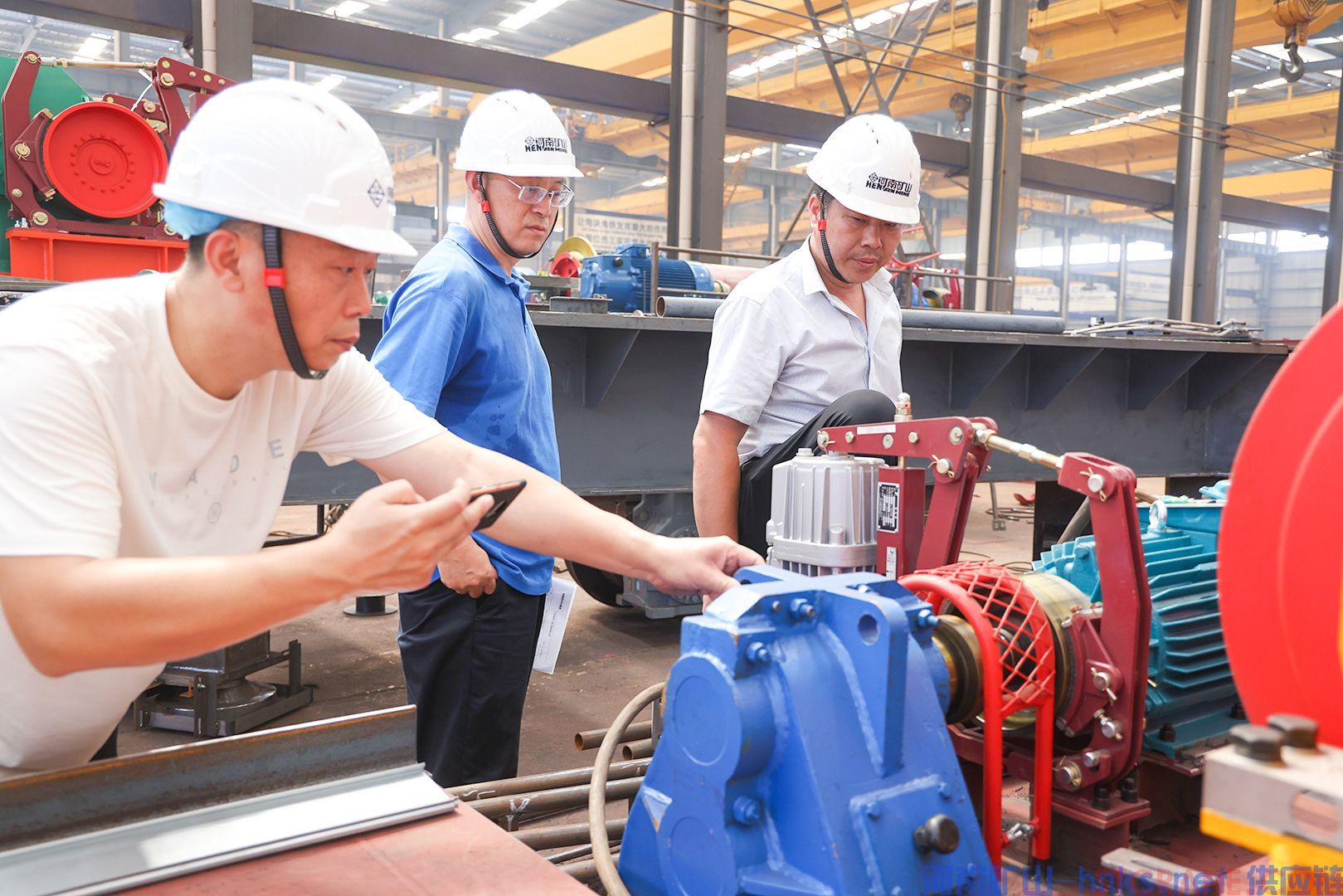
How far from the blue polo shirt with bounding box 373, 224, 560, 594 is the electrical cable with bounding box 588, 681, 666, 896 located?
0.60 metres

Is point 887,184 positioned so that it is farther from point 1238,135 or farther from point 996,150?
point 1238,135

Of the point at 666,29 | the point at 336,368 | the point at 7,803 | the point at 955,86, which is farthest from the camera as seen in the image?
the point at 955,86

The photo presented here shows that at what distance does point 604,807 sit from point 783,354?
107 centimetres

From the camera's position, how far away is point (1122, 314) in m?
15.4

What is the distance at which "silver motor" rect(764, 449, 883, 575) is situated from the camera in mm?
1448

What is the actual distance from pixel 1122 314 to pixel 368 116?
38.0 ft

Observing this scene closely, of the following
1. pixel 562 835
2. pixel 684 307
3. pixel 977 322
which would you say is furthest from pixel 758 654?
pixel 977 322

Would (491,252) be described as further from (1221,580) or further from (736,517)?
(1221,580)

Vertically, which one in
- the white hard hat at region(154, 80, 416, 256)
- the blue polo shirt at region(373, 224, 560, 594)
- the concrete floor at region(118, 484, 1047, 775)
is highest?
the white hard hat at region(154, 80, 416, 256)

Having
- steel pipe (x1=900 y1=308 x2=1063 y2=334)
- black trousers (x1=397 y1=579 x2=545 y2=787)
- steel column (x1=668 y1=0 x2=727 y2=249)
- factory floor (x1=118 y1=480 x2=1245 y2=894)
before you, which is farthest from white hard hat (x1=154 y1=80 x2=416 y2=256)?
steel column (x1=668 y1=0 x2=727 y2=249)

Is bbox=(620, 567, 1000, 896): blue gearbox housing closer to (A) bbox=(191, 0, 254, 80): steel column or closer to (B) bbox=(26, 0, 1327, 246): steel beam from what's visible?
(A) bbox=(191, 0, 254, 80): steel column

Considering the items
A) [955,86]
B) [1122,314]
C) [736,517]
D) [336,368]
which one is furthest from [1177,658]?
[1122,314]

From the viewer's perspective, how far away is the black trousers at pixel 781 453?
68.7 inches

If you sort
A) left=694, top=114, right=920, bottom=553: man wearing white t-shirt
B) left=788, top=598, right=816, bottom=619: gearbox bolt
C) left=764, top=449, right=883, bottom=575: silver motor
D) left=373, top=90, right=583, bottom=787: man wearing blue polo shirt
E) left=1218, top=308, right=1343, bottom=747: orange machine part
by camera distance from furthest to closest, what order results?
left=694, top=114, right=920, bottom=553: man wearing white t-shirt → left=373, top=90, right=583, bottom=787: man wearing blue polo shirt → left=764, top=449, right=883, bottom=575: silver motor → left=788, top=598, right=816, bottom=619: gearbox bolt → left=1218, top=308, right=1343, bottom=747: orange machine part
